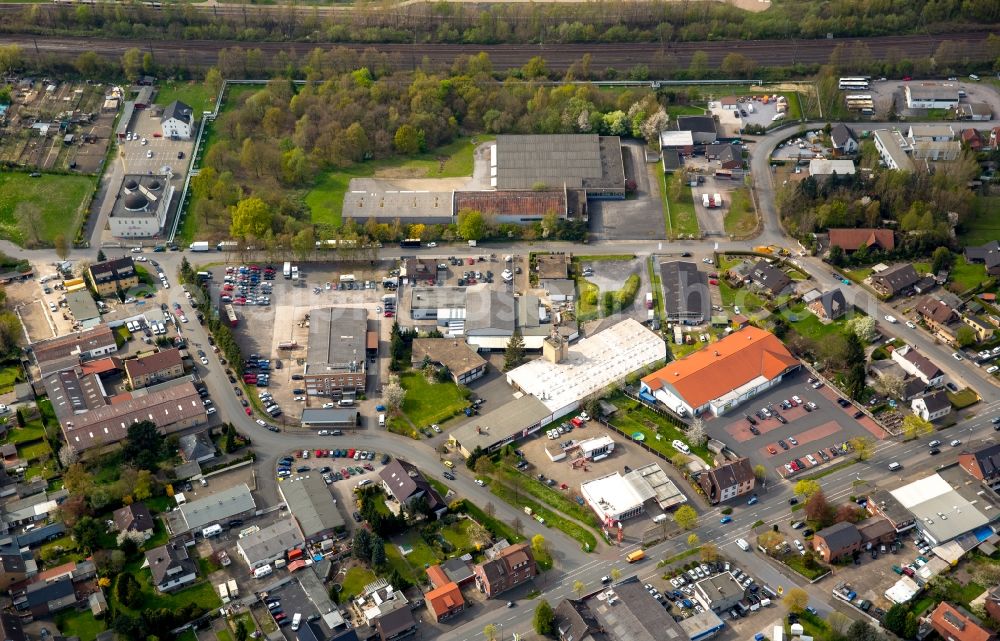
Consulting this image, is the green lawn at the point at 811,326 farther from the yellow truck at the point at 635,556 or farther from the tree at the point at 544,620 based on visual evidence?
the tree at the point at 544,620

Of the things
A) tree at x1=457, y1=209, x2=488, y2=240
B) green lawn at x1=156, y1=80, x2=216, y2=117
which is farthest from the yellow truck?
green lawn at x1=156, y1=80, x2=216, y2=117

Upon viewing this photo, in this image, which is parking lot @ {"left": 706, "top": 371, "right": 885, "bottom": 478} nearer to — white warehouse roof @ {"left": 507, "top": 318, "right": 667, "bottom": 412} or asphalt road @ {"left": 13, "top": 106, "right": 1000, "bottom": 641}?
asphalt road @ {"left": 13, "top": 106, "right": 1000, "bottom": 641}

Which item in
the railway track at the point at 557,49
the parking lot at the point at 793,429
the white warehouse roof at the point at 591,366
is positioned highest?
the railway track at the point at 557,49

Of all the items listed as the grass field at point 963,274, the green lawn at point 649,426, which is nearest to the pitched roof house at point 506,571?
the green lawn at point 649,426

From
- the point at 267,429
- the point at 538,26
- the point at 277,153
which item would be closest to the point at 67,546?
the point at 267,429

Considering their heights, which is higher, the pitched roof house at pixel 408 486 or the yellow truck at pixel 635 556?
the pitched roof house at pixel 408 486

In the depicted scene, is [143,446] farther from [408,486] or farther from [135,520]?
[408,486]

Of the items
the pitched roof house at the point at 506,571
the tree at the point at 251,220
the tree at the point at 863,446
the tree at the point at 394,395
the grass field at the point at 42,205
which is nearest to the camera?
the pitched roof house at the point at 506,571
